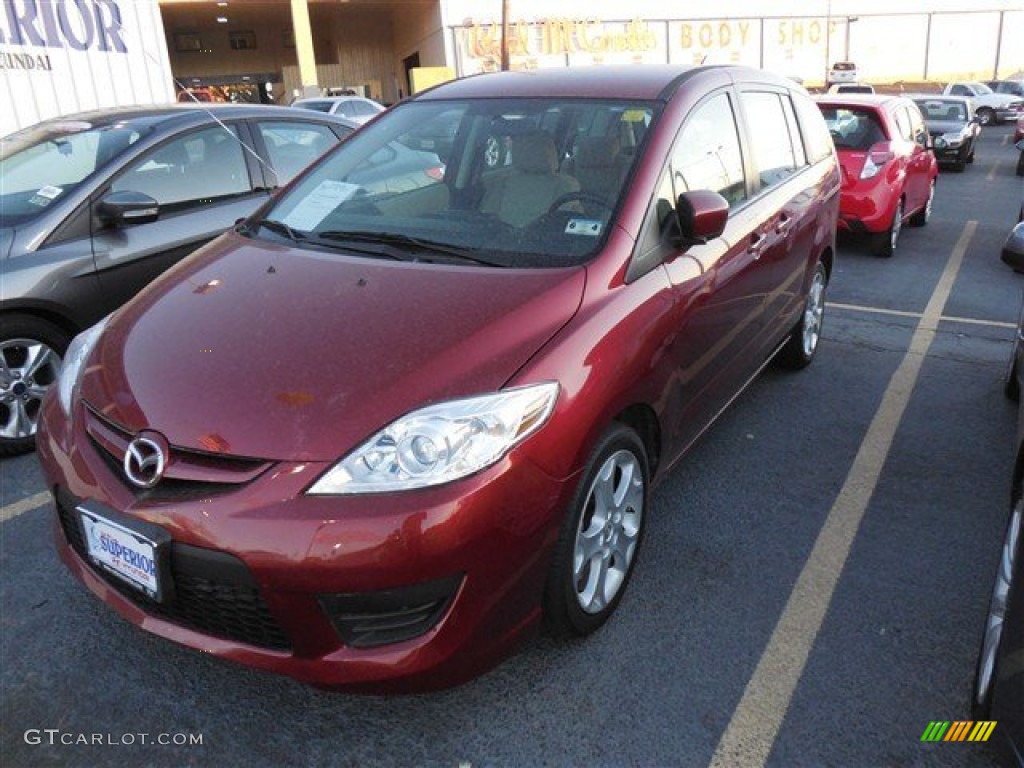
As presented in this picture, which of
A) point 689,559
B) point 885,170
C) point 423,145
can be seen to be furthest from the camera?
point 885,170

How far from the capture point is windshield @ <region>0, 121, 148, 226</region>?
405 cm

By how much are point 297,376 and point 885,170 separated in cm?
771

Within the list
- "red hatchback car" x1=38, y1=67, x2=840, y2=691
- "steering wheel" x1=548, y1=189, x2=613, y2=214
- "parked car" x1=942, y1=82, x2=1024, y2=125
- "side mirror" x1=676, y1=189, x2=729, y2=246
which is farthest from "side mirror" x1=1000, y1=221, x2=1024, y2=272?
"parked car" x1=942, y1=82, x2=1024, y2=125

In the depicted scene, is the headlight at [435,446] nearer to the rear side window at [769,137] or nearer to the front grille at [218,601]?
the front grille at [218,601]

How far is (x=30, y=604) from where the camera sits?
278 cm

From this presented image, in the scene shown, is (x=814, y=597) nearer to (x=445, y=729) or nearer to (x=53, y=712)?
(x=445, y=729)

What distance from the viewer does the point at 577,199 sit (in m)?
2.78

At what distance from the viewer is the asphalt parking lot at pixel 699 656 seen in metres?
2.17

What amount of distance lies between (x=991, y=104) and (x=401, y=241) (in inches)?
1347

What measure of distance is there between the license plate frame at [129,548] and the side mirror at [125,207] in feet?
7.48

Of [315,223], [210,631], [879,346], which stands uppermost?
[315,223]

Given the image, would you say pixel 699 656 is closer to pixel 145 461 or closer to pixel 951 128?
pixel 145 461

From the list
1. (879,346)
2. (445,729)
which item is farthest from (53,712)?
(879,346)

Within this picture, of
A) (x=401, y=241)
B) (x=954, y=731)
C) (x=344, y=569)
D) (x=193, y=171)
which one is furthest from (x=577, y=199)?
(x=193, y=171)
